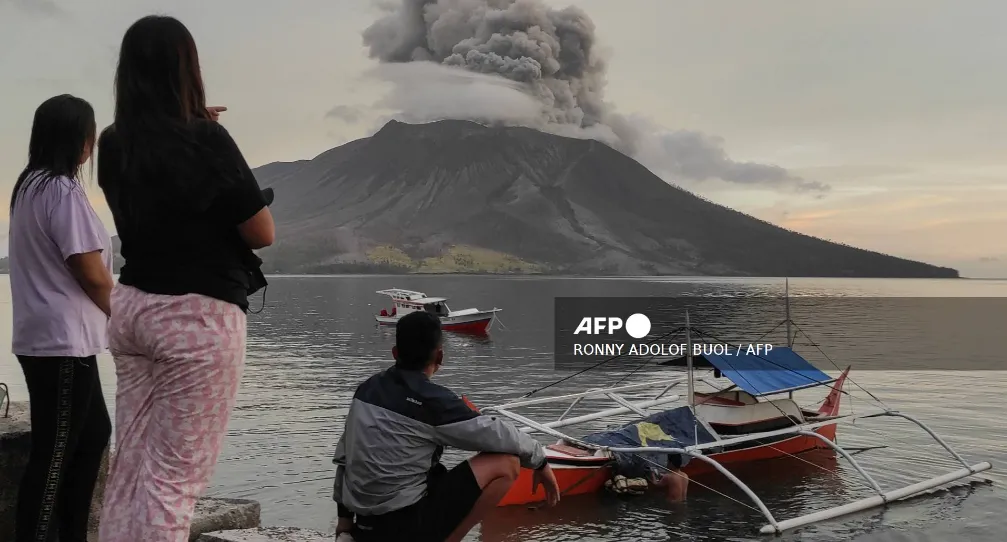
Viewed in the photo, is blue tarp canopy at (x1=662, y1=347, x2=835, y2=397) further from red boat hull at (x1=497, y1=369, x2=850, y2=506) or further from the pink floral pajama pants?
the pink floral pajama pants

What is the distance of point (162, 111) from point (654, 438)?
1258 cm

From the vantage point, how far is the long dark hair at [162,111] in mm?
2855

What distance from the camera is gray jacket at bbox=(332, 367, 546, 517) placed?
432 centimetres

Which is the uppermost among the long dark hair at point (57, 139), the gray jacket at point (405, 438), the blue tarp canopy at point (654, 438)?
the long dark hair at point (57, 139)

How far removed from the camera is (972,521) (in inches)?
564

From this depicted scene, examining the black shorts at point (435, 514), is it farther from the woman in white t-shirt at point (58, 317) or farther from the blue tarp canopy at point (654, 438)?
the blue tarp canopy at point (654, 438)

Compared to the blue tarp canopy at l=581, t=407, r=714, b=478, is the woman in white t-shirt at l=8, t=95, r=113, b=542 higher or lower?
higher

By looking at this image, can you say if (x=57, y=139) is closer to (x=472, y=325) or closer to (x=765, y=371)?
(x=765, y=371)

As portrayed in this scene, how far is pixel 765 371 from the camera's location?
54.0 ft

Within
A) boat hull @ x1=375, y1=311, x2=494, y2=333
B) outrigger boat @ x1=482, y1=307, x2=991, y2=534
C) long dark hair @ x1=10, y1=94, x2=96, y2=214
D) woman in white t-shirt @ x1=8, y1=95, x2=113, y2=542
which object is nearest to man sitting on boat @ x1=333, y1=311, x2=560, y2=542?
woman in white t-shirt @ x1=8, y1=95, x2=113, y2=542

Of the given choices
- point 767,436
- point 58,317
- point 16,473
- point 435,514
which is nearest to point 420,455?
point 435,514

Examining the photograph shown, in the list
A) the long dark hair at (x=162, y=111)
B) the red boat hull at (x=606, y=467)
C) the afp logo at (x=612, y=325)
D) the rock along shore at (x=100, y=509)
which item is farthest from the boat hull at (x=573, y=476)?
the afp logo at (x=612, y=325)

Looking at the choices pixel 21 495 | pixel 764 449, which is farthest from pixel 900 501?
pixel 21 495

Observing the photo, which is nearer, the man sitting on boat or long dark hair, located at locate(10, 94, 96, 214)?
long dark hair, located at locate(10, 94, 96, 214)
